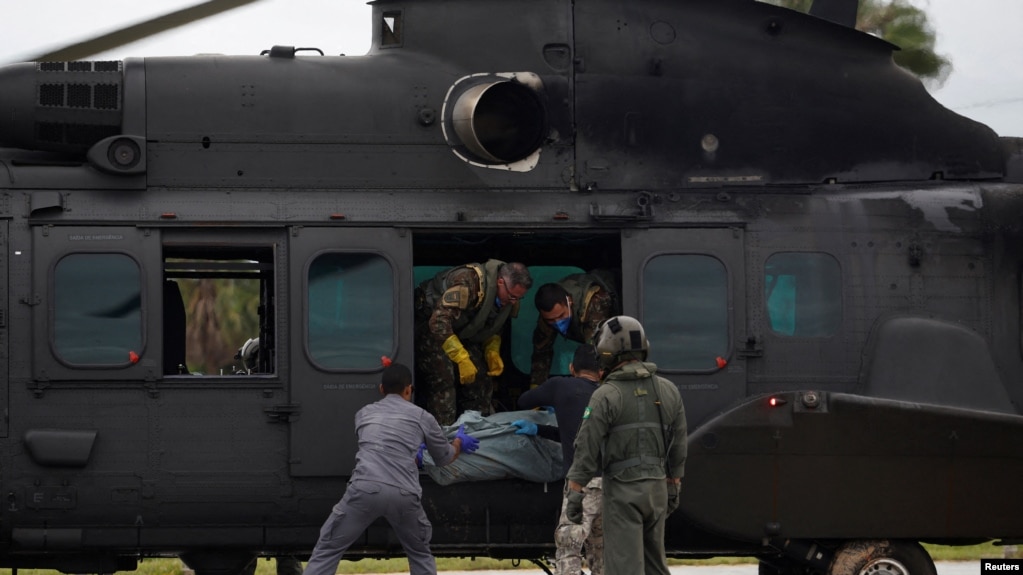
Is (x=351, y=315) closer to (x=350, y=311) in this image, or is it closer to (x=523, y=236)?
(x=350, y=311)

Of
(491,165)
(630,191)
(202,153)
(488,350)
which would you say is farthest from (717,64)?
(202,153)

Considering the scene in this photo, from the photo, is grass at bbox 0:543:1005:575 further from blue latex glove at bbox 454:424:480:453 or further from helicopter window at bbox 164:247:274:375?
blue latex glove at bbox 454:424:480:453

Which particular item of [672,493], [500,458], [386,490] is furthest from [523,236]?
[672,493]

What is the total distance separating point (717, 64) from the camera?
31.7 ft

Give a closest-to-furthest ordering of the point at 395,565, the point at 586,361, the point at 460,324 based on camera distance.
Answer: the point at 586,361 < the point at 460,324 < the point at 395,565

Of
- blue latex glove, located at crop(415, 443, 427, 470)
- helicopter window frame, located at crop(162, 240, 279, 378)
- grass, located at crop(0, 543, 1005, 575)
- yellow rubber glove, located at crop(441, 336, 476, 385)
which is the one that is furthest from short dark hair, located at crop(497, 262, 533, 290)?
grass, located at crop(0, 543, 1005, 575)

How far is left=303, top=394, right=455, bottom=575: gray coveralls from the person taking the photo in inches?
325

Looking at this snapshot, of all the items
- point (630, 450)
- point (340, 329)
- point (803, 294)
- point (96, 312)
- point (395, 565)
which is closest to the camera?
point (630, 450)

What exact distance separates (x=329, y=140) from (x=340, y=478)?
2.22 metres

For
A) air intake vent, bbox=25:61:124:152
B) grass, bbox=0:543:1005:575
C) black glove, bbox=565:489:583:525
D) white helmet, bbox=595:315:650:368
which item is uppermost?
air intake vent, bbox=25:61:124:152

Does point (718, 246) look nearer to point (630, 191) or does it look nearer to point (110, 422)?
point (630, 191)

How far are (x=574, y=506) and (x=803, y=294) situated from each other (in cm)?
251

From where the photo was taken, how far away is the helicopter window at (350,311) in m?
9.07

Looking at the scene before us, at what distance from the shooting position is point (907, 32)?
16.5 meters
